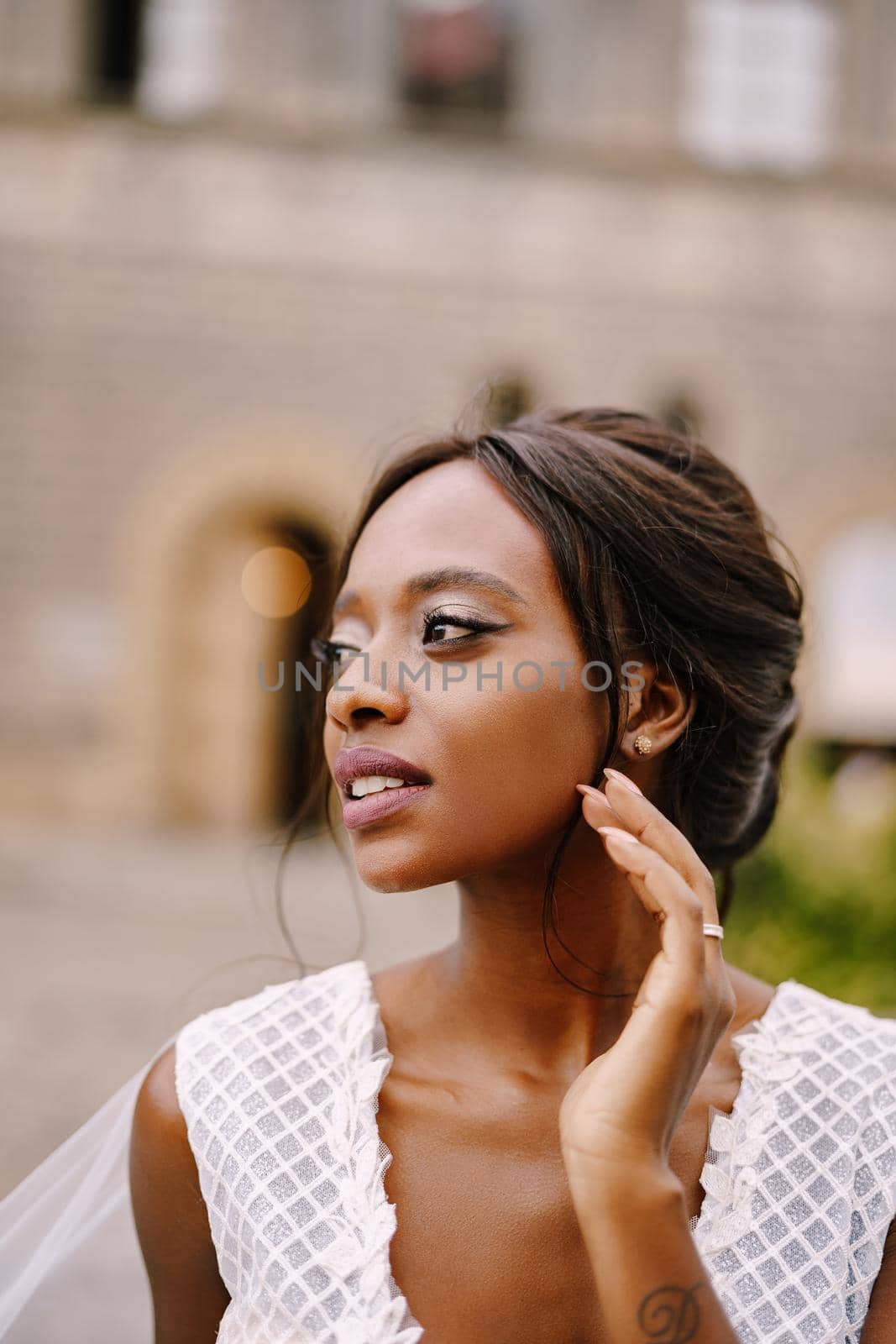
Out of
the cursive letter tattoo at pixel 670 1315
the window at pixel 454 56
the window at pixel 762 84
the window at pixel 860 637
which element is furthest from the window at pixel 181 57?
the cursive letter tattoo at pixel 670 1315

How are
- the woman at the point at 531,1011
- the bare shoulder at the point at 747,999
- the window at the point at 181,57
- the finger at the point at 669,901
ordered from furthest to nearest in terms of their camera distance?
the window at the point at 181,57, the bare shoulder at the point at 747,999, the woman at the point at 531,1011, the finger at the point at 669,901

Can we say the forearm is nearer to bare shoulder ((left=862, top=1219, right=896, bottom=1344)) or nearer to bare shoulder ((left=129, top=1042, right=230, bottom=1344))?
bare shoulder ((left=862, top=1219, right=896, bottom=1344))

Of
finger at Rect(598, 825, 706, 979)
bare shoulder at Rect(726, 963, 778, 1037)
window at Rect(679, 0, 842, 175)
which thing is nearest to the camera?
finger at Rect(598, 825, 706, 979)

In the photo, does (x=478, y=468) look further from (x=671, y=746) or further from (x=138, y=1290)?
(x=138, y=1290)

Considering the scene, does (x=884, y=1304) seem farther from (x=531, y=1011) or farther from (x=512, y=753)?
(x=512, y=753)

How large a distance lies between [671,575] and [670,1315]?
99 cm

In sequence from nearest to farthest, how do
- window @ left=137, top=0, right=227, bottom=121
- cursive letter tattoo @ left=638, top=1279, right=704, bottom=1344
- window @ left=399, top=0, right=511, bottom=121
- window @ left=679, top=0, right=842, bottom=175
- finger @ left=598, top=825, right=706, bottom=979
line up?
cursive letter tattoo @ left=638, top=1279, right=704, bottom=1344
finger @ left=598, top=825, right=706, bottom=979
window @ left=137, top=0, right=227, bottom=121
window @ left=399, top=0, right=511, bottom=121
window @ left=679, top=0, right=842, bottom=175

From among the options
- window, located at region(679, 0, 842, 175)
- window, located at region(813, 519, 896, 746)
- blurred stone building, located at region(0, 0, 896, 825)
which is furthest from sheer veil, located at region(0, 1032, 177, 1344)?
window, located at region(679, 0, 842, 175)

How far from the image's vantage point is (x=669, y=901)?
4.93 ft

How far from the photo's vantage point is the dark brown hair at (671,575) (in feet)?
5.92

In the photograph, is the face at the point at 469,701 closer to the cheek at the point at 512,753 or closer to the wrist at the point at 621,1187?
the cheek at the point at 512,753

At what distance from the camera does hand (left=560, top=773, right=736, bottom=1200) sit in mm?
1413

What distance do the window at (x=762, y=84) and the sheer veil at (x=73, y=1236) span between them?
12.9 m

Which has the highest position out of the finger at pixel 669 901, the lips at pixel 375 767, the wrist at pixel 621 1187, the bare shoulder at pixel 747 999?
the lips at pixel 375 767
